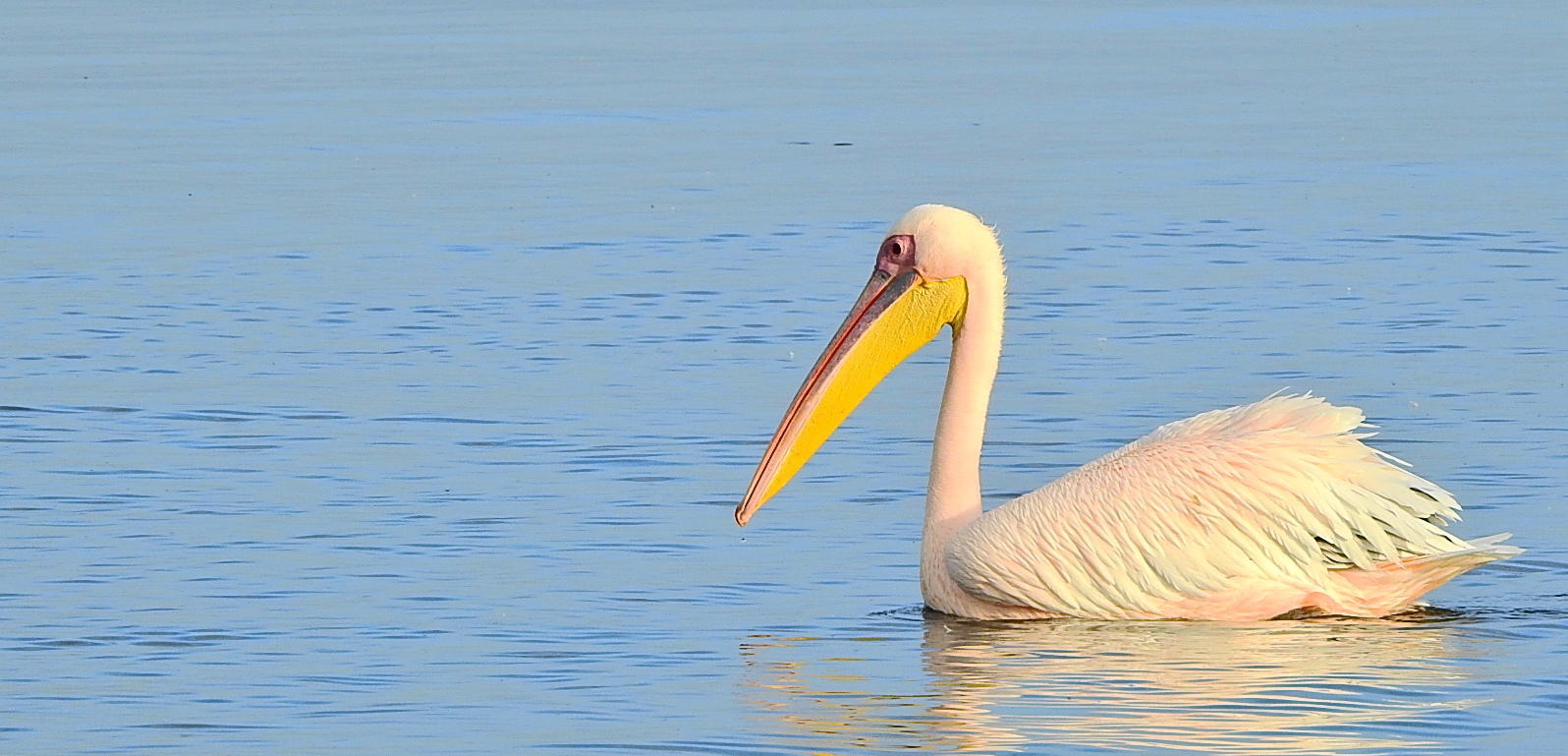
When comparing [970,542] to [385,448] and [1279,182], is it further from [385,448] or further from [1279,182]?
[1279,182]

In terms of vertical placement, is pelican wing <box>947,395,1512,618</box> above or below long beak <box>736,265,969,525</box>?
below

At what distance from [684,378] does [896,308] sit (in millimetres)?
2846

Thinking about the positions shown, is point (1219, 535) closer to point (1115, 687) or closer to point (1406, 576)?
point (1406, 576)

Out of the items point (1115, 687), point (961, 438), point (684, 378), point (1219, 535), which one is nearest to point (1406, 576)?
point (1219, 535)

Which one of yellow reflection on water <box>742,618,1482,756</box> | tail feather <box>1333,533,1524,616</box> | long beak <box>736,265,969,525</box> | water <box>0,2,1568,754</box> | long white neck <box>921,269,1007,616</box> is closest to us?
yellow reflection on water <box>742,618,1482,756</box>

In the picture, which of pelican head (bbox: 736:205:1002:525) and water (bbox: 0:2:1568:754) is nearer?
water (bbox: 0:2:1568:754)

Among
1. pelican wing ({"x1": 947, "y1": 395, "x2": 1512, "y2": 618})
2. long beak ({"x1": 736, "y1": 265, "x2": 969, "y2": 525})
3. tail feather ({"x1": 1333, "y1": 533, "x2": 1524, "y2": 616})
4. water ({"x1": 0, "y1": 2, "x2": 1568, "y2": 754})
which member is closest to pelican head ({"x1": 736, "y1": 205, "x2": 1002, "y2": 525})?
long beak ({"x1": 736, "y1": 265, "x2": 969, "y2": 525})

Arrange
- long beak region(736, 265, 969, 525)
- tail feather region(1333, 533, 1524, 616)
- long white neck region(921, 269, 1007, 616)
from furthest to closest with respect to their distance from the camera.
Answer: long beak region(736, 265, 969, 525) < long white neck region(921, 269, 1007, 616) < tail feather region(1333, 533, 1524, 616)

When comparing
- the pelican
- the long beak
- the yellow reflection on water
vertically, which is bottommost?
the yellow reflection on water

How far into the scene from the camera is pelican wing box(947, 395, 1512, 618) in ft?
22.2

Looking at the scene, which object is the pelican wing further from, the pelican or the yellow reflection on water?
the yellow reflection on water

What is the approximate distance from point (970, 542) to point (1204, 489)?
1.85ft

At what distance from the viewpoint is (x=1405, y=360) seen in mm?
10234

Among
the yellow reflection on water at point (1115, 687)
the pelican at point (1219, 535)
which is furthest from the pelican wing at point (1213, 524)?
the yellow reflection on water at point (1115, 687)
